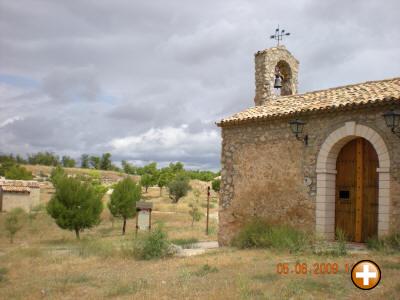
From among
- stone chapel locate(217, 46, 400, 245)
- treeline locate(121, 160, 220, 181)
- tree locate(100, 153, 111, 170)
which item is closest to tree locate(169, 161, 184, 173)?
treeline locate(121, 160, 220, 181)

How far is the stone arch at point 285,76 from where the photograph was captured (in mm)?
13719

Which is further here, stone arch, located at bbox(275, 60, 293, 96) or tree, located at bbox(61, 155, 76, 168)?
tree, located at bbox(61, 155, 76, 168)

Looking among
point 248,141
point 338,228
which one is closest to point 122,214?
point 248,141

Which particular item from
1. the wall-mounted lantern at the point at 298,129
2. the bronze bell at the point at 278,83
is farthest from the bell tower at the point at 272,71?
the wall-mounted lantern at the point at 298,129

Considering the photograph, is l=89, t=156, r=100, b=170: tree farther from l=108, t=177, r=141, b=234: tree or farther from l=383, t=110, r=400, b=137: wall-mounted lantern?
l=383, t=110, r=400, b=137: wall-mounted lantern

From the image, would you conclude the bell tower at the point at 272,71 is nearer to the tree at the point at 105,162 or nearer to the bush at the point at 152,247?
the bush at the point at 152,247

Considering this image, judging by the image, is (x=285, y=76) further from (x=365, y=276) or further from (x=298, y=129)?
(x=365, y=276)

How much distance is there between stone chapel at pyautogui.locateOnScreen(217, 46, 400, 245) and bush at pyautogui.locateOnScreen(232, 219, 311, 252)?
25 centimetres

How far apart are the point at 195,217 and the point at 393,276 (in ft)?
50.7

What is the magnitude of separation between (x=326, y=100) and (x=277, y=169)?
6.84 ft

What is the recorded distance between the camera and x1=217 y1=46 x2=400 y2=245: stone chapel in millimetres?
9047

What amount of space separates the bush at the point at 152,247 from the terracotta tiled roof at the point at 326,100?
3.72 meters

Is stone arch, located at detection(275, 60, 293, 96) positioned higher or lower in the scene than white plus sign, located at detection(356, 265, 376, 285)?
higher

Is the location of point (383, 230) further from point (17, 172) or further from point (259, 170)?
point (17, 172)
